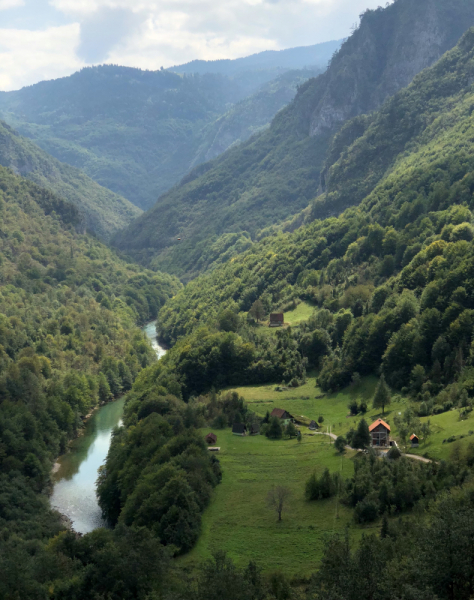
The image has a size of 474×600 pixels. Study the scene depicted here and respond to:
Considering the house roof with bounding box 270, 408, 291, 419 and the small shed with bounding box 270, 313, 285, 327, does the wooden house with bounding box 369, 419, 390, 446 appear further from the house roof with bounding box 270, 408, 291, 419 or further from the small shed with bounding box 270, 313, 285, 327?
the small shed with bounding box 270, 313, 285, 327

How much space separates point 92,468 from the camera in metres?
115

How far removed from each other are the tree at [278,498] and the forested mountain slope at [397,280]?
2653cm

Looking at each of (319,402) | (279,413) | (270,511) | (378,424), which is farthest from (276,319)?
(270,511)

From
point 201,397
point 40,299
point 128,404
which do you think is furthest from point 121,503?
point 40,299

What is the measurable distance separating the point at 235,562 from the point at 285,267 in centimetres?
12899

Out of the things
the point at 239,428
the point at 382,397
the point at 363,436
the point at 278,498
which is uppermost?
the point at 363,436

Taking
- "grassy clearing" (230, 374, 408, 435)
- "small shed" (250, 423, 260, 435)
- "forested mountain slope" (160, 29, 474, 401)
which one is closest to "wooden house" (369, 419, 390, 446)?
"grassy clearing" (230, 374, 408, 435)

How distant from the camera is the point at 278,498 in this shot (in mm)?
77000

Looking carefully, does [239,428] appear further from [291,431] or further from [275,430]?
[291,431]

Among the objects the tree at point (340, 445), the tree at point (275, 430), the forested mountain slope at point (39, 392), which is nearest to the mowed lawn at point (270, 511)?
the tree at point (340, 445)

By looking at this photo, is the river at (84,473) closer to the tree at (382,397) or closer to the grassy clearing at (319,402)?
the grassy clearing at (319,402)

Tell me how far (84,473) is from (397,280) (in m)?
66.0

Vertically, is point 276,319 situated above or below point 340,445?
below

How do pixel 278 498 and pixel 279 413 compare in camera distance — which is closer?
pixel 278 498
